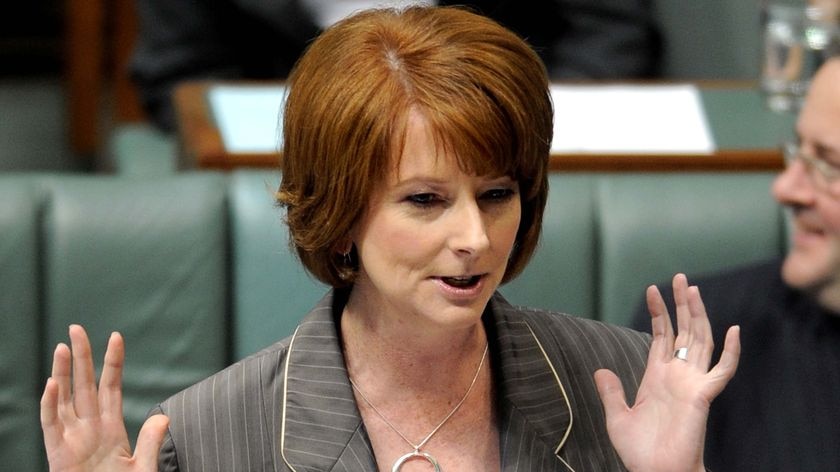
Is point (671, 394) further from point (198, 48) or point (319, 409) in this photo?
point (198, 48)

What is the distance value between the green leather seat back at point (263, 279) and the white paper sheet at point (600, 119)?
0.40 feet

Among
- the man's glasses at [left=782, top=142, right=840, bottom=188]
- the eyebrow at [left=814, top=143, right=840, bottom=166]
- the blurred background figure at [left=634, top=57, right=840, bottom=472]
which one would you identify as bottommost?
the blurred background figure at [left=634, top=57, right=840, bottom=472]

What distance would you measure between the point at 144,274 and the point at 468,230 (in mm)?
949

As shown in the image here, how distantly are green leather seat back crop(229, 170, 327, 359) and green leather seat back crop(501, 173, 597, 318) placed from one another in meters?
0.31

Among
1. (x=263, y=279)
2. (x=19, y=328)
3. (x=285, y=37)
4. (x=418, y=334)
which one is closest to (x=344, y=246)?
(x=418, y=334)

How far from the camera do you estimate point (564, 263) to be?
7.54 ft

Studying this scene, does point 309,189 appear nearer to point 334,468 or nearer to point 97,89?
point 334,468

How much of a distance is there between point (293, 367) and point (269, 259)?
71cm

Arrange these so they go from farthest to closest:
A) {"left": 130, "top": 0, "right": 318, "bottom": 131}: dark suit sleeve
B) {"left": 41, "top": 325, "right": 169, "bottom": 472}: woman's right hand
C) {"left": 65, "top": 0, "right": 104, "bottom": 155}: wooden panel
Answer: {"left": 65, "top": 0, "right": 104, "bottom": 155}: wooden panel, {"left": 130, "top": 0, "right": 318, "bottom": 131}: dark suit sleeve, {"left": 41, "top": 325, "right": 169, "bottom": 472}: woman's right hand

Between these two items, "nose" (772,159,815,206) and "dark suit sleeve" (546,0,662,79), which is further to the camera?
"dark suit sleeve" (546,0,662,79)

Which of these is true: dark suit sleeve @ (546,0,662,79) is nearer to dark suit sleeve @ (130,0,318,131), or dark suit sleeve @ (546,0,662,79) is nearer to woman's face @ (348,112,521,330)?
dark suit sleeve @ (130,0,318,131)

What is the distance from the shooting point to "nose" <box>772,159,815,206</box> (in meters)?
2.08

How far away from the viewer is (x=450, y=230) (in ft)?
4.68

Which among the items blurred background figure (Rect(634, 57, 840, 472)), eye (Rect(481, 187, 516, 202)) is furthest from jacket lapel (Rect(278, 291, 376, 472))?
blurred background figure (Rect(634, 57, 840, 472))
